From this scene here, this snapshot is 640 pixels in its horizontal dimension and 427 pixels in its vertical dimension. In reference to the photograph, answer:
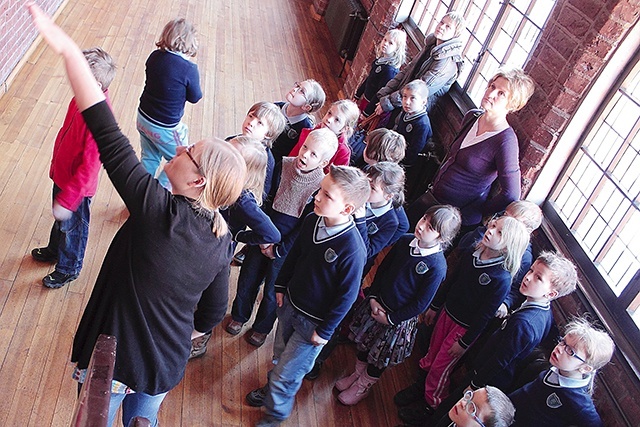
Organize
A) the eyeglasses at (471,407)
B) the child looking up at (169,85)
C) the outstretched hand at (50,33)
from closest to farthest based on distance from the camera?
the outstretched hand at (50,33) → the eyeglasses at (471,407) → the child looking up at (169,85)

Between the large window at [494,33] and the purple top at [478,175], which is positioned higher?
the large window at [494,33]

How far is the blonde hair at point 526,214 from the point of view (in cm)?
336

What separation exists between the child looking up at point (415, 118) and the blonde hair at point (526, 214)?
130 cm

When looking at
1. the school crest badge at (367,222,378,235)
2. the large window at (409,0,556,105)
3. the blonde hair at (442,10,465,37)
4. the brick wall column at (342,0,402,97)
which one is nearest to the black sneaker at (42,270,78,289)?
the school crest badge at (367,222,378,235)

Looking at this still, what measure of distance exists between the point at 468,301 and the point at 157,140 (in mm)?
2105

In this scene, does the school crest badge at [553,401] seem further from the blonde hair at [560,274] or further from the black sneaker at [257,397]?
the black sneaker at [257,397]

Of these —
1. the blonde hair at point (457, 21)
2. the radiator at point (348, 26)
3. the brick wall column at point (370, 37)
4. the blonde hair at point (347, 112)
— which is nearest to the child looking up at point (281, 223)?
the blonde hair at point (347, 112)

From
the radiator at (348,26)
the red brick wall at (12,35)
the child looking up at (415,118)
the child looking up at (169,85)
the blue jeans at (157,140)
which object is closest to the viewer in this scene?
the child looking up at (169,85)

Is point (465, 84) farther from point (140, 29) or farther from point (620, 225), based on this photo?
point (140, 29)

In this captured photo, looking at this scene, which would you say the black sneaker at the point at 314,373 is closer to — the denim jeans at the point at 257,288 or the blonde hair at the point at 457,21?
the denim jeans at the point at 257,288

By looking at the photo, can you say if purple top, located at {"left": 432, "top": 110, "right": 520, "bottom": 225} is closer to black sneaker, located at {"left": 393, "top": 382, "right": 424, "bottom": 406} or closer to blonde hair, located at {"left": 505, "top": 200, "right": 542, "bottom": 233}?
blonde hair, located at {"left": 505, "top": 200, "right": 542, "bottom": 233}

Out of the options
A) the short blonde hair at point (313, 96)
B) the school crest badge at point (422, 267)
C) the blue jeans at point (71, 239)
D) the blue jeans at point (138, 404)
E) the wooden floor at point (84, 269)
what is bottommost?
the wooden floor at point (84, 269)

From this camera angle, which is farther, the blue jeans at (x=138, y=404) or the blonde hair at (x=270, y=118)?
the blonde hair at (x=270, y=118)

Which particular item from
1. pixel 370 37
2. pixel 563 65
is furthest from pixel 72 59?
pixel 370 37
